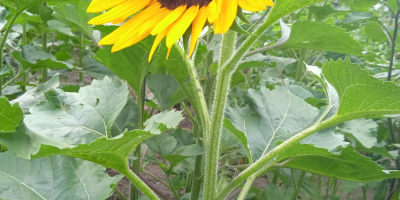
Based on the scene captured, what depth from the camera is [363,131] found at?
1.28m

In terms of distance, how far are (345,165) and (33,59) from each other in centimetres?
117

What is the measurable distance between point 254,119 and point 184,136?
327mm

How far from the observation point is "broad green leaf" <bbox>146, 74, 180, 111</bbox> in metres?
1.35

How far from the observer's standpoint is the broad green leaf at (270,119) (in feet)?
3.41

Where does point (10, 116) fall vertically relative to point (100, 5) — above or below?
below

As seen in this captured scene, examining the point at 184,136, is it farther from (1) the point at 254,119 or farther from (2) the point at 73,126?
(2) the point at 73,126

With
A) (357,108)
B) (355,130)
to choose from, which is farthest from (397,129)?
(357,108)

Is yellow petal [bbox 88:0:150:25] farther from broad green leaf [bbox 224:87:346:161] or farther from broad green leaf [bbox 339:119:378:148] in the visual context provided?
broad green leaf [bbox 339:119:378:148]

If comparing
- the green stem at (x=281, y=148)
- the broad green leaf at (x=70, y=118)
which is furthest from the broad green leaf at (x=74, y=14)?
the green stem at (x=281, y=148)

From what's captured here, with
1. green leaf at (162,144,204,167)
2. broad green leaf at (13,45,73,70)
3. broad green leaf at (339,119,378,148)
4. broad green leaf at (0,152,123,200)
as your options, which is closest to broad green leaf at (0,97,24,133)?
broad green leaf at (0,152,123,200)

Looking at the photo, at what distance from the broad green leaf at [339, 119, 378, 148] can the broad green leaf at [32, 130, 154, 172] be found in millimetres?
814

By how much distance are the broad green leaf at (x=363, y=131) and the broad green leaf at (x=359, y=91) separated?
0.48m

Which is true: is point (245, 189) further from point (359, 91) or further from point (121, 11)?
point (121, 11)

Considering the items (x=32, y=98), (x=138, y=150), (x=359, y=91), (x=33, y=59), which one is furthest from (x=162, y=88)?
(x=359, y=91)
